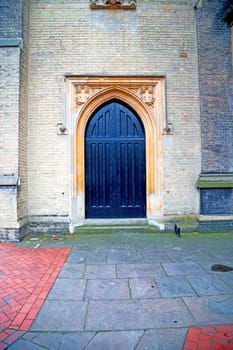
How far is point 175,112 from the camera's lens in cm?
629

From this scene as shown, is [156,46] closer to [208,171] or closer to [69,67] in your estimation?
[69,67]

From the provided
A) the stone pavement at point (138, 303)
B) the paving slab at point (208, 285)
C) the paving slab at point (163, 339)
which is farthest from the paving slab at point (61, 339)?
the paving slab at point (208, 285)

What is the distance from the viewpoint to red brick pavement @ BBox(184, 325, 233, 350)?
1.94 meters

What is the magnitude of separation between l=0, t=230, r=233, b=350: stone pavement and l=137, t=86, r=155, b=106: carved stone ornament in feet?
13.1

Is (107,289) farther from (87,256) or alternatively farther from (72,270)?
(87,256)

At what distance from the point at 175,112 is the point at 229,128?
1536 millimetres

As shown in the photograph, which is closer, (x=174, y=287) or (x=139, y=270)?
(x=174, y=287)

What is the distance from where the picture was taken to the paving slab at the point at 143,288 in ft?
9.20

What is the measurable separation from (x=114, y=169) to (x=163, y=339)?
15.7 ft

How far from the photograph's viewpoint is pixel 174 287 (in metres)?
3.00

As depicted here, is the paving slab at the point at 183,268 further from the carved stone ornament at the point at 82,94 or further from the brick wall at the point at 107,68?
the carved stone ornament at the point at 82,94

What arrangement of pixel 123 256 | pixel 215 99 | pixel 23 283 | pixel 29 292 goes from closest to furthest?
pixel 29 292
pixel 23 283
pixel 123 256
pixel 215 99

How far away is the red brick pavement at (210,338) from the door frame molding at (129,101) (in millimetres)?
4122

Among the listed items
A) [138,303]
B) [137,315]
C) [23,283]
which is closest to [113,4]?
[23,283]
